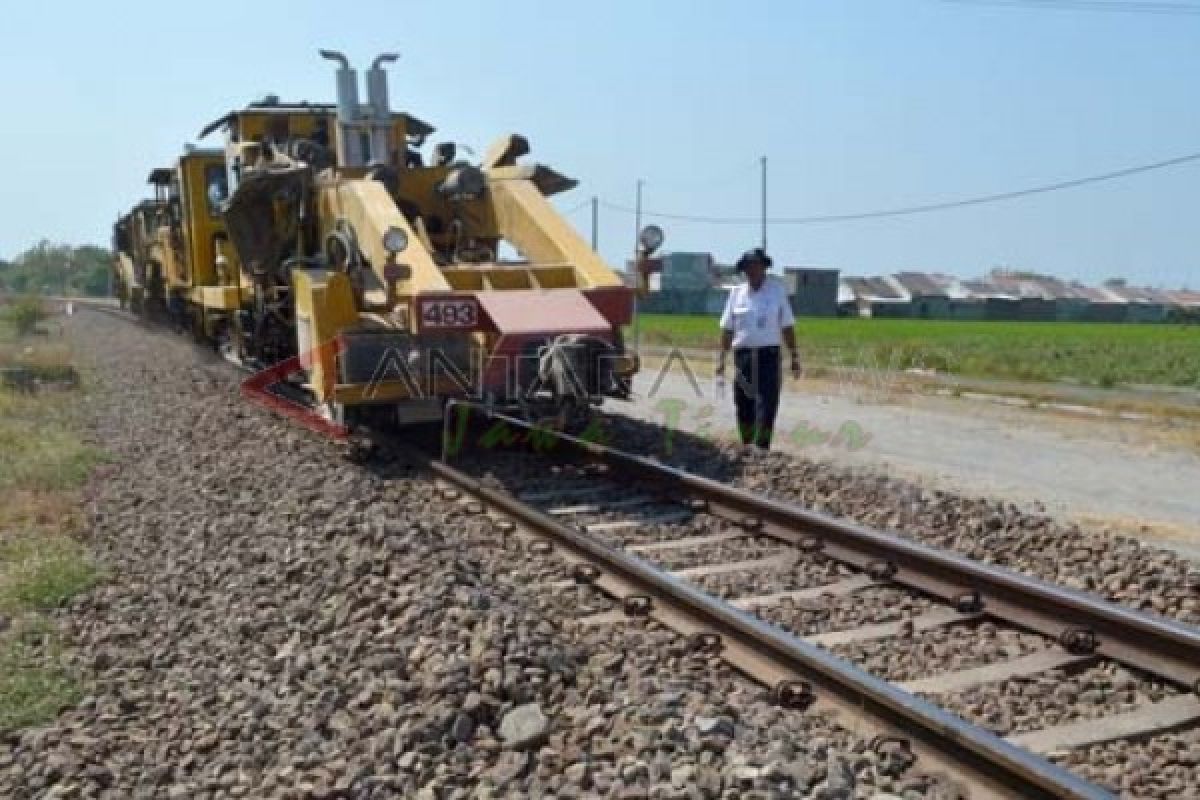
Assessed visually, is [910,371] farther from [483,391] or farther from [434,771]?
[434,771]

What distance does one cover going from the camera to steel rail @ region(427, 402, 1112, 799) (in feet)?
11.3

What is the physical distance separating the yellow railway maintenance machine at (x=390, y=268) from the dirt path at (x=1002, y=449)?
10.6 ft

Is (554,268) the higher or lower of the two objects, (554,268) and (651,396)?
the higher

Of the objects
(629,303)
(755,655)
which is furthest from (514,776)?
(629,303)

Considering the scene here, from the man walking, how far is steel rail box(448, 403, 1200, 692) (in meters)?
2.23

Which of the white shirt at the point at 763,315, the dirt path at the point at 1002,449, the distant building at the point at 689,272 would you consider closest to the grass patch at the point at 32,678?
the white shirt at the point at 763,315

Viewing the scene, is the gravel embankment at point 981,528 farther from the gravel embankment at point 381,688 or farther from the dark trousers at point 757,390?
the gravel embankment at point 381,688

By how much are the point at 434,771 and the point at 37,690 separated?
2.04 metres

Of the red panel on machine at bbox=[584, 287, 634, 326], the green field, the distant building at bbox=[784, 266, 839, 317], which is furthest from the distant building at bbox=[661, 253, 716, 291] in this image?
the red panel on machine at bbox=[584, 287, 634, 326]

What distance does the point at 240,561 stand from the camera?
248 inches

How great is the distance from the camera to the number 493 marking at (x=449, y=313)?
830 cm

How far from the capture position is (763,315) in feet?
31.5

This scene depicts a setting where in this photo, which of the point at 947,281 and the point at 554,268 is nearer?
the point at 554,268

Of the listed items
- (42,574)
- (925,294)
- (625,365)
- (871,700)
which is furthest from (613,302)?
(925,294)
